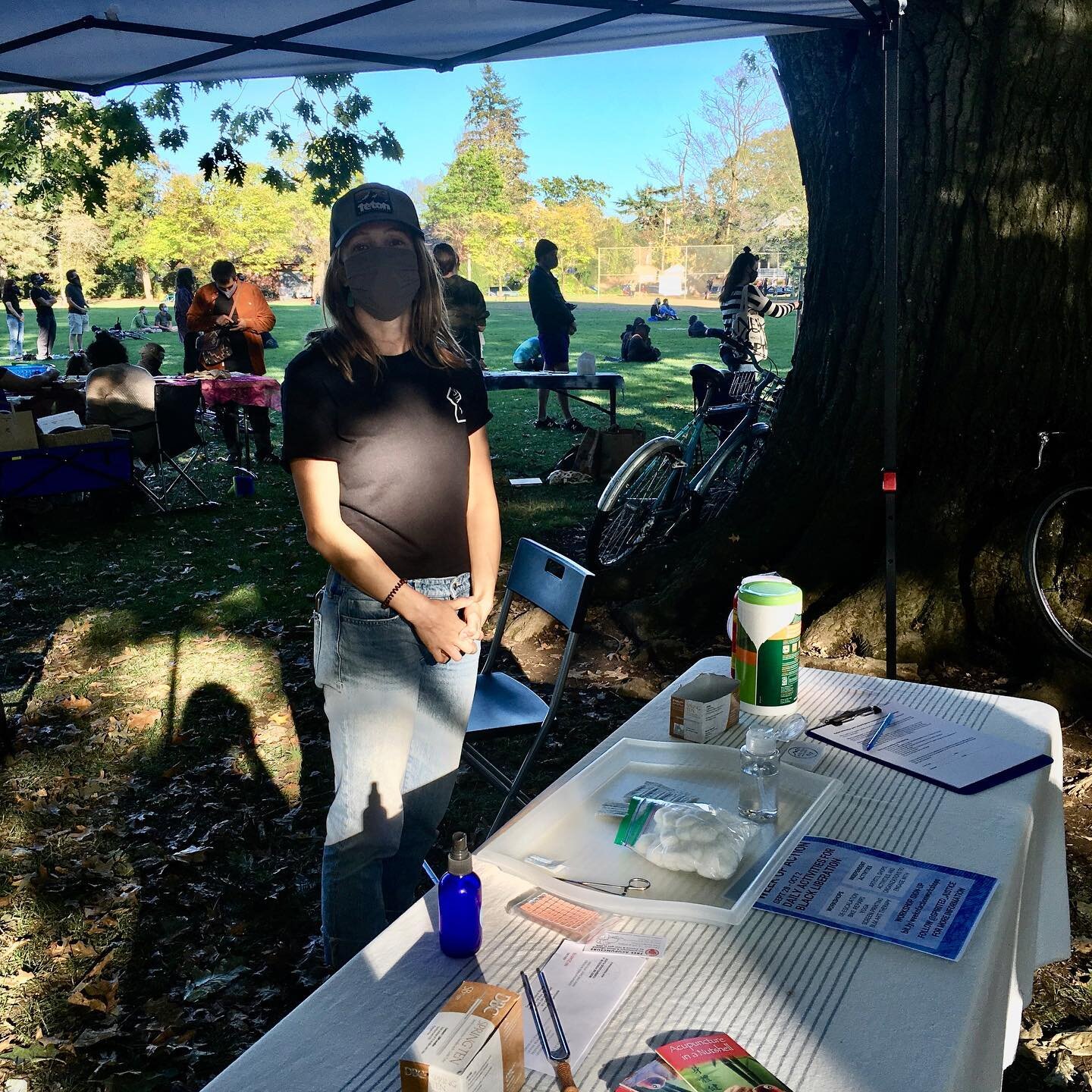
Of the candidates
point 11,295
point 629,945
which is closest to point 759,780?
point 629,945

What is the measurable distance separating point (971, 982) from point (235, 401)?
9.35 m

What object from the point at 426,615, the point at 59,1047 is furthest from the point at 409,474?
the point at 59,1047

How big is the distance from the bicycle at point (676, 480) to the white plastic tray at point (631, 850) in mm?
3761

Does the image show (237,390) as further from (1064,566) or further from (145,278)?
(145,278)

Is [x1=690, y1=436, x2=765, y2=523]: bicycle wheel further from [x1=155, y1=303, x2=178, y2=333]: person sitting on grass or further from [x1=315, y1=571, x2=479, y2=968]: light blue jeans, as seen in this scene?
[x1=155, y1=303, x2=178, y2=333]: person sitting on grass

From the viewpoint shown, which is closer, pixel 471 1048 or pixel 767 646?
pixel 471 1048

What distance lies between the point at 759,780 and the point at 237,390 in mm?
8784

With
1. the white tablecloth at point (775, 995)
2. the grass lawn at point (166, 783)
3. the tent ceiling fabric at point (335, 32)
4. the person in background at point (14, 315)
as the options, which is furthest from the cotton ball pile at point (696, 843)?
the person in background at point (14, 315)

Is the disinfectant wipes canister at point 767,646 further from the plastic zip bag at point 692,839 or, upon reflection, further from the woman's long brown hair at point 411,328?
the woman's long brown hair at point 411,328

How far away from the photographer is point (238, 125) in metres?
8.62

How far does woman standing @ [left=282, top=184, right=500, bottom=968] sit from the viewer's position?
217 centimetres

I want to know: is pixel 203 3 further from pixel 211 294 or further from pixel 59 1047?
pixel 211 294

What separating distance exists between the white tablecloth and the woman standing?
732 millimetres

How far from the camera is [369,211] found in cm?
229
